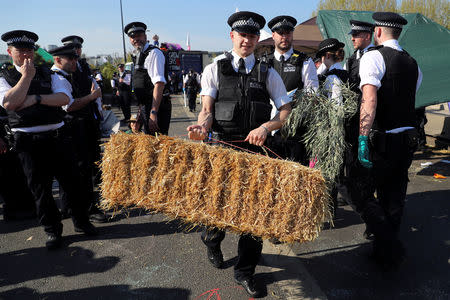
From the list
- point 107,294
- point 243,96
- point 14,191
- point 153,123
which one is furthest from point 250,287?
point 14,191

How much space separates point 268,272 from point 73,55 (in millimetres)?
3586

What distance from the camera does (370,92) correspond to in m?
2.73

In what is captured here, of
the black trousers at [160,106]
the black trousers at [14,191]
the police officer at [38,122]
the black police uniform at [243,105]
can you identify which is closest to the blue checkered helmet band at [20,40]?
the police officer at [38,122]

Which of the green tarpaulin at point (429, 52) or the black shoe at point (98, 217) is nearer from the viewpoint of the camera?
the black shoe at point (98, 217)

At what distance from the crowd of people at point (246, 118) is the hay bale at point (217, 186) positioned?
0.31 metres

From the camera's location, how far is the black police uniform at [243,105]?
2584 millimetres

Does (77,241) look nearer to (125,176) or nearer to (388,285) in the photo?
(125,176)

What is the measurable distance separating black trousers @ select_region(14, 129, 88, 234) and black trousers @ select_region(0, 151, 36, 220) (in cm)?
109

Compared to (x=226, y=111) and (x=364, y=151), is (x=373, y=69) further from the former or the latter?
(x=226, y=111)

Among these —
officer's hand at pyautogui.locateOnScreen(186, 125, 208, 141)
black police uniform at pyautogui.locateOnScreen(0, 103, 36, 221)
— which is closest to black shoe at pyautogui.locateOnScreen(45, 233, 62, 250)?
black police uniform at pyautogui.locateOnScreen(0, 103, 36, 221)

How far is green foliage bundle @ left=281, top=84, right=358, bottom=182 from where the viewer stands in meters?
2.31

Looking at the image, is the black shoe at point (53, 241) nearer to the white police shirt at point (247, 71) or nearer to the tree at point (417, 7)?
the white police shirt at point (247, 71)

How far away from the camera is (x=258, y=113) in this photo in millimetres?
2586

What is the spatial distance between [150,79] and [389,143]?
10.9ft
